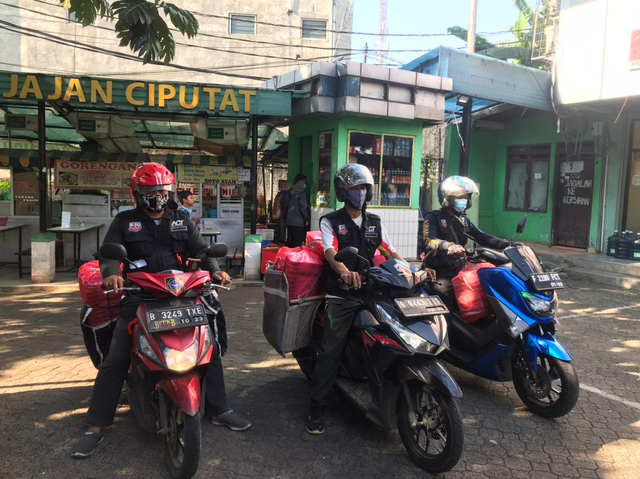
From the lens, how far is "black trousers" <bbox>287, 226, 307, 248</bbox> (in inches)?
378

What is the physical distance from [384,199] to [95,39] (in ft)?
58.0

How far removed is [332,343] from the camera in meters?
3.28

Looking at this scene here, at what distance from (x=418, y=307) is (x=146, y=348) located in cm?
163

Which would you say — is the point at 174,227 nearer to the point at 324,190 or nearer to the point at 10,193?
the point at 324,190

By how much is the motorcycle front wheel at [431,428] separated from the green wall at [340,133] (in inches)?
250

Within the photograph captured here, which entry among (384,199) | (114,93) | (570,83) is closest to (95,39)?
(114,93)

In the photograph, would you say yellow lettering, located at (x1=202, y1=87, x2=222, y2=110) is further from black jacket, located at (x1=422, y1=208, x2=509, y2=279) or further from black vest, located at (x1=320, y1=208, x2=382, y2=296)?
black vest, located at (x1=320, y1=208, x2=382, y2=296)

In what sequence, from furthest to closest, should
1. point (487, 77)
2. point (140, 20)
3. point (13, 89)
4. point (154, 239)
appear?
point (487, 77), point (13, 89), point (140, 20), point (154, 239)

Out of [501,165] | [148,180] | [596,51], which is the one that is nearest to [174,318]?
[148,180]

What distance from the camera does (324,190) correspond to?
9.70 m

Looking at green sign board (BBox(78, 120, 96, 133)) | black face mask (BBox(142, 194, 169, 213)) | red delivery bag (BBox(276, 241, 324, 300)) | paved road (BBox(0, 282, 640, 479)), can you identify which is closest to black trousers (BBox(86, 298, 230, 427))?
paved road (BBox(0, 282, 640, 479))

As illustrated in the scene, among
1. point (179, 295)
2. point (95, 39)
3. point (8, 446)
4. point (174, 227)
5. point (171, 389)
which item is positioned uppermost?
point (95, 39)

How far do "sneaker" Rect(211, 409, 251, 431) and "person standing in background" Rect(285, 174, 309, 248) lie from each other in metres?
6.18

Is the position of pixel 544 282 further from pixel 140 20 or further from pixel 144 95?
A: pixel 144 95
